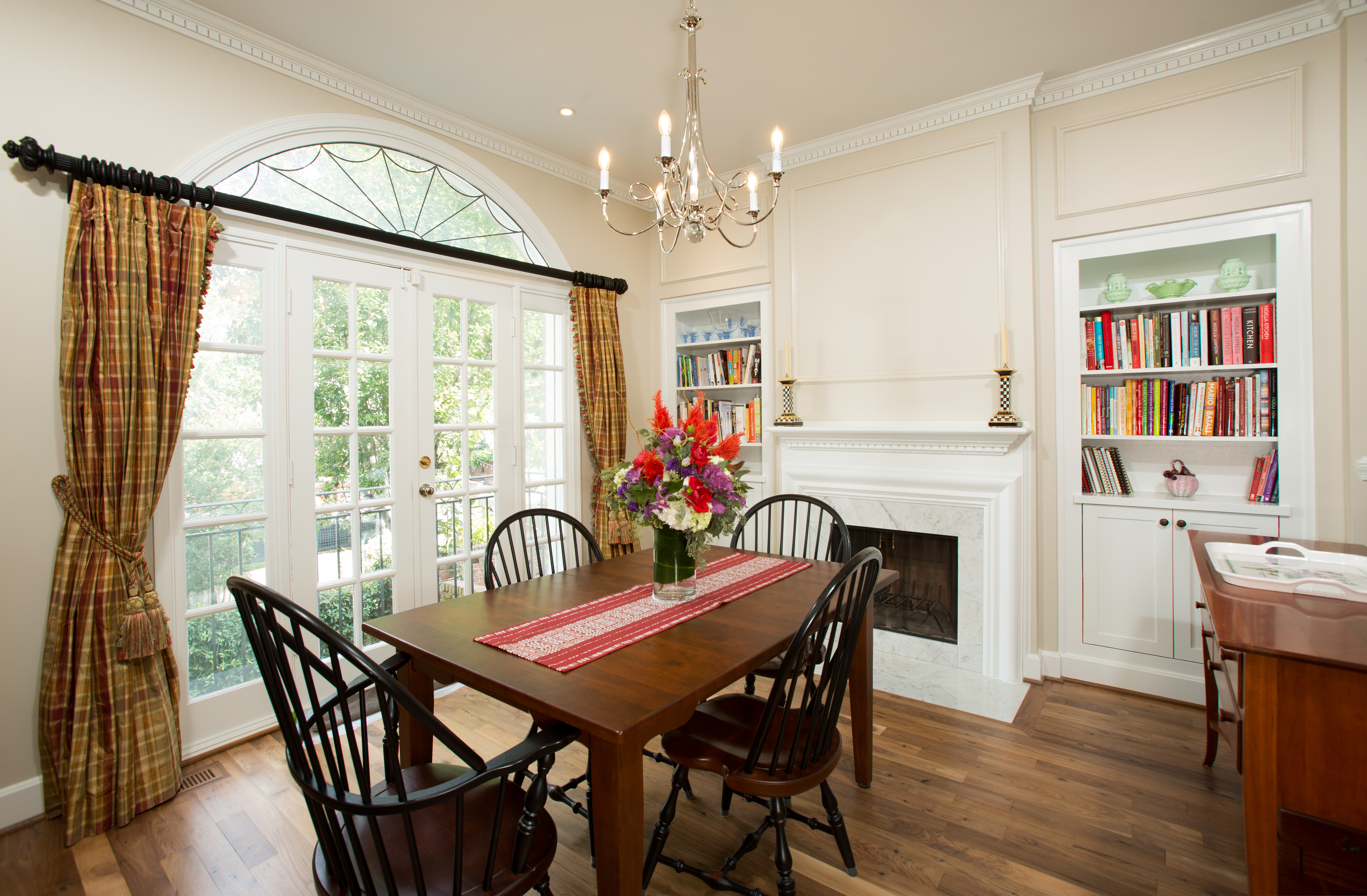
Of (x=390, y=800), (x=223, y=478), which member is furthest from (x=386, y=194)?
(x=390, y=800)

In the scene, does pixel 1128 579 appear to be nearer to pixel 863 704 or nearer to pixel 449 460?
pixel 863 704

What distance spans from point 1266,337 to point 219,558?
4.32 meters

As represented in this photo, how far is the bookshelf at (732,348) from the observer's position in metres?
3.85

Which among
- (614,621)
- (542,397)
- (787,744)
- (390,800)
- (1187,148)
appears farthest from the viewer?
(542,397)

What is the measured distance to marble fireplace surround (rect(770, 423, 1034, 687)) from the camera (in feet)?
9.93

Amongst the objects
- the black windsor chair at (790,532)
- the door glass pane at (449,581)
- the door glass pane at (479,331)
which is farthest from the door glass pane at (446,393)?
the black windsor chair at (790,532)

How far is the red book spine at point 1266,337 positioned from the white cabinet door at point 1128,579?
72cm

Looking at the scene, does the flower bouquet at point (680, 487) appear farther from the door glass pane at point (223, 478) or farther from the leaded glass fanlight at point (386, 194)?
the leaded glass fanlight at point (386, 194)

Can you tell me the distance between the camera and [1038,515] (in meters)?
3.05

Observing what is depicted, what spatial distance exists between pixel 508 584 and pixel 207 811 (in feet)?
3.94

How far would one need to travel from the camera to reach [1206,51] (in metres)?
2.64

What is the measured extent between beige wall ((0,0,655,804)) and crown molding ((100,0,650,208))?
0.21 feet

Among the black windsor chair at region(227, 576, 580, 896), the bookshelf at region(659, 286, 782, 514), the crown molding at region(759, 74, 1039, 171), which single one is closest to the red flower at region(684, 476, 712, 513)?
the black windsor chair at region(227, 576, 580, 896)

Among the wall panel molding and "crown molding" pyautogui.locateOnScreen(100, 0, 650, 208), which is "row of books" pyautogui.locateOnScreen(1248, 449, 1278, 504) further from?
"crown molding" pyautogui.locateOnScreen(100, 0, 650, 208)
